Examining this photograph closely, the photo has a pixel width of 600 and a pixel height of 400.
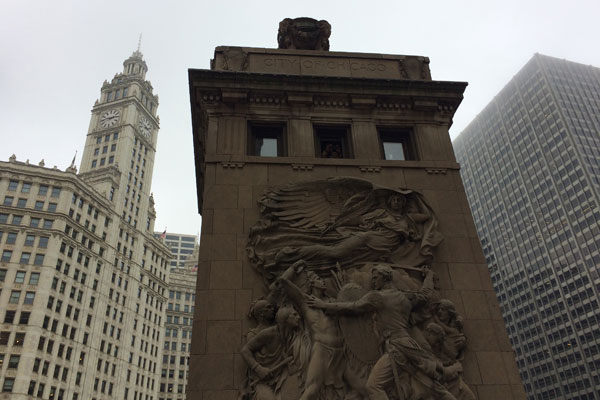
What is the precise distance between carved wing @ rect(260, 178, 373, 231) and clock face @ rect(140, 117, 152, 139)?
384 ft

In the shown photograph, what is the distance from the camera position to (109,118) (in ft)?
390

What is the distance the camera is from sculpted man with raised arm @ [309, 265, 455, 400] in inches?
428

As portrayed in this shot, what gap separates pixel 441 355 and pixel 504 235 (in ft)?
441

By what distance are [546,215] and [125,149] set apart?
11379cm

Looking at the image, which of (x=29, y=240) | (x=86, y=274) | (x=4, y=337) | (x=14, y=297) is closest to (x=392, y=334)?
(x=4, y=337)

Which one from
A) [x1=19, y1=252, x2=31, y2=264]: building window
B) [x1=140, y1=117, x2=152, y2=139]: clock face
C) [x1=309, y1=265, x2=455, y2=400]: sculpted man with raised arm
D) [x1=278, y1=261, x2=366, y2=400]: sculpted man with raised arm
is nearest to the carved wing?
[x1=278, y1=261, x2=366, y2=400]: sculpted man with raised arm

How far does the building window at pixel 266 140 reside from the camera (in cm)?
1633

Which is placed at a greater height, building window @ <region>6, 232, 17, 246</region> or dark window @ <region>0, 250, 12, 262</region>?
building window @ <region>6, 232, 17, 246</region>

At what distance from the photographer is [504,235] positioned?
13275 centimetres

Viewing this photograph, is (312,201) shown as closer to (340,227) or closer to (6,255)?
(340,227)

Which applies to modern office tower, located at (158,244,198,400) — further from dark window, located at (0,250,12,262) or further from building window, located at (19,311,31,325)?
dark window, located at (0,250,12,262)

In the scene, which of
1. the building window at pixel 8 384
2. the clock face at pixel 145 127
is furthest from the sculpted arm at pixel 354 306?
the clock face at pixel 145 127

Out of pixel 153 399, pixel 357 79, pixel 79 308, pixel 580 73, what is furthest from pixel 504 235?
pixel 357 79

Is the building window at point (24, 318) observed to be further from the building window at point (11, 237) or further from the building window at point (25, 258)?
the building window at point (11, 237)
